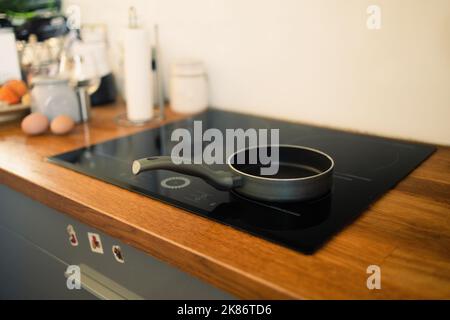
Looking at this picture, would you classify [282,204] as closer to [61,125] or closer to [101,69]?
[61,125]

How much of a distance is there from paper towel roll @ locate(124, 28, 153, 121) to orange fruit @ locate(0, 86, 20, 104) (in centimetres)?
30

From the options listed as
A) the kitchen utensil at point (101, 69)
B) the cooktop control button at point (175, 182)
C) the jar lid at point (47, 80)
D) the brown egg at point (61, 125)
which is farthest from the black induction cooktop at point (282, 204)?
the kitchen utensil at point (101, 69)

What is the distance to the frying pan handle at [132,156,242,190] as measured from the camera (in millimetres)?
630

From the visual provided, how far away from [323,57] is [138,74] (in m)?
0.47

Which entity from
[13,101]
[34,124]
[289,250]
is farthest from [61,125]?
[289,250]

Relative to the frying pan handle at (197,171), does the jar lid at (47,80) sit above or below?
above

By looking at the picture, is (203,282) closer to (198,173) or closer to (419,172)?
(198,173)

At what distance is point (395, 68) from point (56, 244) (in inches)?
30.9

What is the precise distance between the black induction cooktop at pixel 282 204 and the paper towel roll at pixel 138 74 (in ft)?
0.31

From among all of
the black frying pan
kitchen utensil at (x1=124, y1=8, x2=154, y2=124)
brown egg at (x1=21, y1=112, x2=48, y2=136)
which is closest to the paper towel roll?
kitchen utensil at (x1=124, y1=8, x2=154, y2=124)

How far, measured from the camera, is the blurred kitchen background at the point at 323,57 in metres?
0.88

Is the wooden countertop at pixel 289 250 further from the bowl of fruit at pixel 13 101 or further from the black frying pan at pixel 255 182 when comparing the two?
the bowl of fruit at pixel 13 101

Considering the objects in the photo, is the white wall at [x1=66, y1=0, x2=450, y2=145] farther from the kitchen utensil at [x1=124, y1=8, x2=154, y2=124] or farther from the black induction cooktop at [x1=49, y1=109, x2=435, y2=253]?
A: the kitchen utensil at [x1=124, y1=8, x2=154, y2=124]

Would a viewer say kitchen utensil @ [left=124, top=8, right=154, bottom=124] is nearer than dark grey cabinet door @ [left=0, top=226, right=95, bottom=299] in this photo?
No
